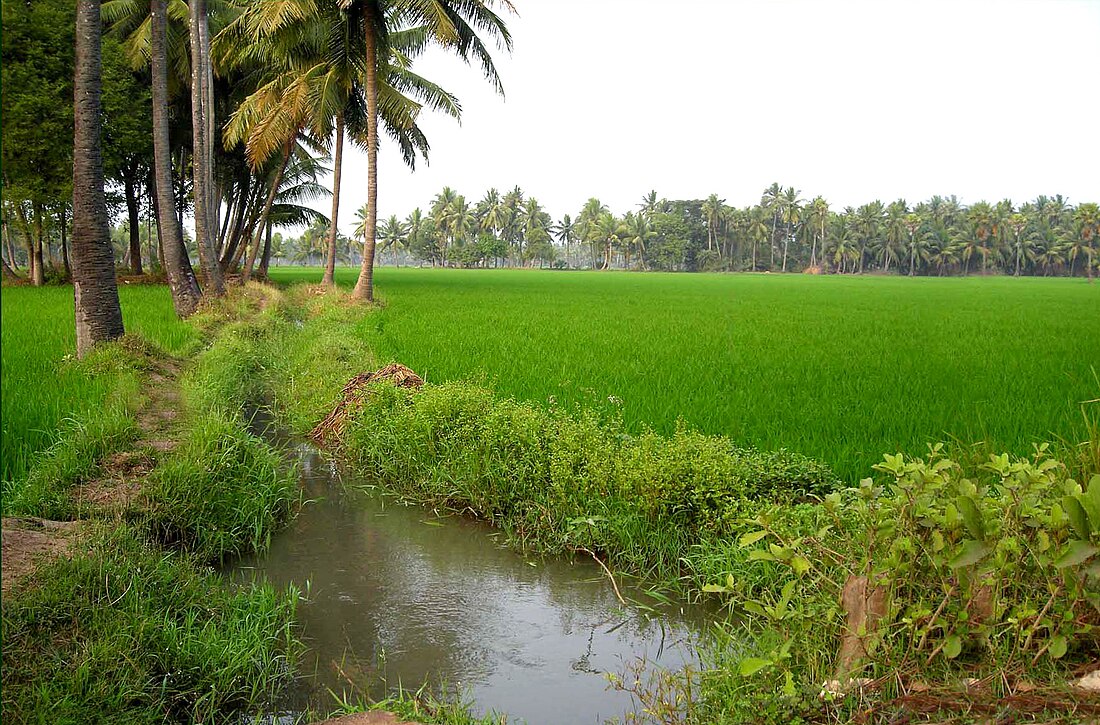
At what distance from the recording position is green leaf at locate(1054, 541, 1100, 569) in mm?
2303

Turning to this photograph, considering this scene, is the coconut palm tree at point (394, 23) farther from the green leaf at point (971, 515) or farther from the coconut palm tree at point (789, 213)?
the coconut palm tree at point (789, 213)

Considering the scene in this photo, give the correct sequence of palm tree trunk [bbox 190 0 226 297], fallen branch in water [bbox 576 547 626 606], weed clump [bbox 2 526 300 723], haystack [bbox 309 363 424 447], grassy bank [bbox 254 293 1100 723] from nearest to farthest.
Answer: grassy bank [bbox 254 293 1100 723]
weed clump [bbox 2 526 300 723]
fallen branch in water [bbox 576 547 626 606]
haystack [bbox 309 363 424 447]
palm tree trunk [bbox 190 0 226 297]

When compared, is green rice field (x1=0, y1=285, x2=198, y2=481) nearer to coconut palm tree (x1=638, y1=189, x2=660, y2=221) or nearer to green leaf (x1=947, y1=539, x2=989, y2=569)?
green leaf (x1=947, y1=539, x2=989, y2=569)

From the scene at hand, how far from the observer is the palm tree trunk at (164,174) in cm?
1238

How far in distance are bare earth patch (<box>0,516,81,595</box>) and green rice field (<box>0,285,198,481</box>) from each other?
0.63 metres

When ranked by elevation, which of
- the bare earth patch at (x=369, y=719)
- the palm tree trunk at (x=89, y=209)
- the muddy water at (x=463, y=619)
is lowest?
the muddy water at (x=463, y=619)

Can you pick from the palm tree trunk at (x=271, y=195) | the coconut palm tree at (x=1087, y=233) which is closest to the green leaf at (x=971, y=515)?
the palm tree trunk at (x=271, y=195)

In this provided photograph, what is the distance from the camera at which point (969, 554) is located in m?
2.46

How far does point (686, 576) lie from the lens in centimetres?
405

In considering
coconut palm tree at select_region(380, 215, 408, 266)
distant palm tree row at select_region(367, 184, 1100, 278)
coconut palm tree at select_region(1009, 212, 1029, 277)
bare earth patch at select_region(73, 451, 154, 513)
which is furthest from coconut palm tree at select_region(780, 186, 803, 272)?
bare earth patch at select_region(73, 451, 154, 513)

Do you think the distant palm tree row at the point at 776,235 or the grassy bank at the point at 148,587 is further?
the distant palm tree row at the point at 776,235

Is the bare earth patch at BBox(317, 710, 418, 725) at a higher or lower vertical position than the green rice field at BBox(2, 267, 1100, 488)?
lower

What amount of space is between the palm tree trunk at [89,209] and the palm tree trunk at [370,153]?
9379 millimetres

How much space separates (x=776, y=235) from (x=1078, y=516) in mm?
92044
